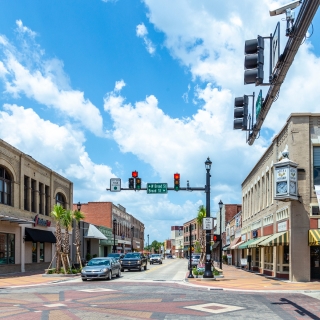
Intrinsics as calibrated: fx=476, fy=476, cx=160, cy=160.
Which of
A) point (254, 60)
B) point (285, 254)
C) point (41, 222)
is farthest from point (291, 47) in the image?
point (41, 222)

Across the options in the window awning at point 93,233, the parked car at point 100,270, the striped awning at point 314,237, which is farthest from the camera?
the window awning at point 93,233

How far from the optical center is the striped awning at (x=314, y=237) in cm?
2412

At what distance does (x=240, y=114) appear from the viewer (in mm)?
12594

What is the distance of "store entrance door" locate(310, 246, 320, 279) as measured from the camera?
25.9 meters

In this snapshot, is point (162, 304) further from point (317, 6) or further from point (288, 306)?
point (317, 6)

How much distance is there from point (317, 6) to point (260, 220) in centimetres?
2985

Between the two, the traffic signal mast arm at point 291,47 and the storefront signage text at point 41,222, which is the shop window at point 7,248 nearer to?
the storefront signage text at point 41,222

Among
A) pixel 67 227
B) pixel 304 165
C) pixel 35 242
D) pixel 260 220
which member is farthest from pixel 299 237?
pixel 35 242

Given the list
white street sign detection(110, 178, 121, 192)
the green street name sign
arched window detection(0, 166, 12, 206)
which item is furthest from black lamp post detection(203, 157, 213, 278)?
arched window detection(0, 166, 12, 206)

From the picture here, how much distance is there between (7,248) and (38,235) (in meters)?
5.41

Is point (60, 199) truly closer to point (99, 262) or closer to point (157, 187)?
point (99, 262)

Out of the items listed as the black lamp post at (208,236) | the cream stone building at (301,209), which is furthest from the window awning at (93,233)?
the cream stone building at (301,209)

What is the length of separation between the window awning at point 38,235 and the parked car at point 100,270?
9.23 meters

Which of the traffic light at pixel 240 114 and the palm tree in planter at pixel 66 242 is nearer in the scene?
the traffic light at pixel 240 114
